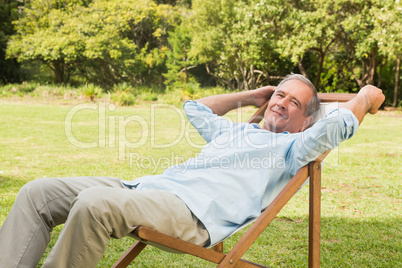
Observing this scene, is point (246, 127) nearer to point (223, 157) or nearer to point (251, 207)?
point (223, 157)

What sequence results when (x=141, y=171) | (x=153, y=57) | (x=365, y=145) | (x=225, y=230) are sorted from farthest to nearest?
(x=153, y=57) → (x=365, y=145) → (x=141, y=171) → (x=225, y=230)

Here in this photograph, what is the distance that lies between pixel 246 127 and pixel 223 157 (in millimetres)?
426

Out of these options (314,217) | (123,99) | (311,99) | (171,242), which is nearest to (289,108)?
(311,99)

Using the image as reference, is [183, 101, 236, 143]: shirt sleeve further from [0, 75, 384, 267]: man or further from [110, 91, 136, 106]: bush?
[110, 91, 136, 106]: bush

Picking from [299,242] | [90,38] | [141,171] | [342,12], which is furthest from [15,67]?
[299,242]

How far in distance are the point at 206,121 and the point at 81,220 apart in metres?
1.49

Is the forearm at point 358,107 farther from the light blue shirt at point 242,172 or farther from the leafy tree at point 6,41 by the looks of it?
the leafy tree at point 6,41

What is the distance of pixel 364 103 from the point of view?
2.71 meters

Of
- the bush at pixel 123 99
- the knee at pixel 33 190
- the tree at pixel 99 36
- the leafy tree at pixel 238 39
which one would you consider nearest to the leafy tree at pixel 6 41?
the tree at pixel 99 36

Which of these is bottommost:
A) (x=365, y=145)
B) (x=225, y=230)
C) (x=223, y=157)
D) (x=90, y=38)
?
(x=365, y=145)

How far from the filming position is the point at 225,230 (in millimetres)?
2500

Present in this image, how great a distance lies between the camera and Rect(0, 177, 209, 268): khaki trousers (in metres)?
1.97

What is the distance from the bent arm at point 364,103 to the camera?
102 inches

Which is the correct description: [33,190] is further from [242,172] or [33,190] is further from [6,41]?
[6,41]
